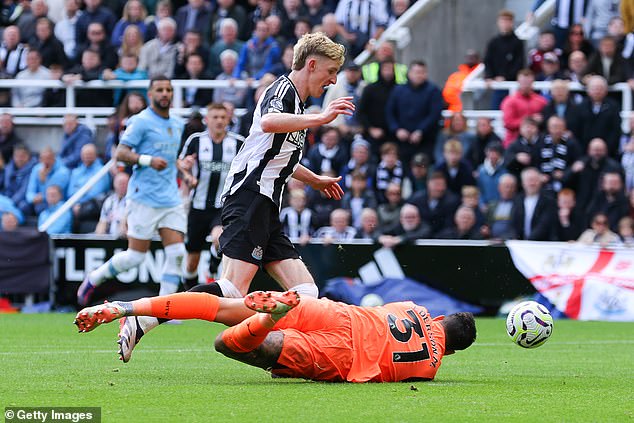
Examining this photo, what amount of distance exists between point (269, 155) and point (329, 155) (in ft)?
31.9

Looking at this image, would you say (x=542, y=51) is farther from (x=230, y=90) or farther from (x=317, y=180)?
(x=317, y=180)

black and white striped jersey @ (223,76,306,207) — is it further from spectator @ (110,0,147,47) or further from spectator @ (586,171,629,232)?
spectator @ (110,0,147,47)

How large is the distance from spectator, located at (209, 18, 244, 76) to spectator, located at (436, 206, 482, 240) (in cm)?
579

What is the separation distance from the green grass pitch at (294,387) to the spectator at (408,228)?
4.55 metres

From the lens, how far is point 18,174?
64.2ft

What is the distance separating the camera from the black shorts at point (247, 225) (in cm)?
834

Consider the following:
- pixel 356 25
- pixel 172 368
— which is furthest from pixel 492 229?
pixel 172 368

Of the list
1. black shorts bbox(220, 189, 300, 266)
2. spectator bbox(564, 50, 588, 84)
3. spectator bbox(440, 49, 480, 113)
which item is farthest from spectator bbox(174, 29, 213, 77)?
black shorts bbox(220, 189, 300, 266)

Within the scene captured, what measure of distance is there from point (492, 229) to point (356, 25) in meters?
5.53

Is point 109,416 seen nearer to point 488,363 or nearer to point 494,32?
point 488,363

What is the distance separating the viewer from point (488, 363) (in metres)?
10.1

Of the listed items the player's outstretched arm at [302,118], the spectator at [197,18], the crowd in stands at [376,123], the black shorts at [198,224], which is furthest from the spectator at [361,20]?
the player's outstretched arm at [302,118]

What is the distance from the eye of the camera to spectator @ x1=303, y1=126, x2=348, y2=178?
59.4 feet

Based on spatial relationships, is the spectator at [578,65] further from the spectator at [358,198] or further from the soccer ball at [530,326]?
the soccer ball at [530,326]
